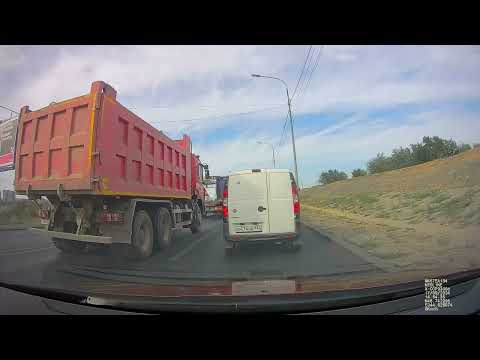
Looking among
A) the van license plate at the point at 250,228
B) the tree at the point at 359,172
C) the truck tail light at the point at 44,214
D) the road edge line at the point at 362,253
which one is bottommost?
the road edge line at the point at 362,253

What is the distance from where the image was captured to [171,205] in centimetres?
1045

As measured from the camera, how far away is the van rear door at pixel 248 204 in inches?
326

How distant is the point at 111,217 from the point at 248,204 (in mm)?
2944

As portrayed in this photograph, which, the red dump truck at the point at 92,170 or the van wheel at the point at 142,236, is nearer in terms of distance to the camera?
the red dump truck at the point at 92,170

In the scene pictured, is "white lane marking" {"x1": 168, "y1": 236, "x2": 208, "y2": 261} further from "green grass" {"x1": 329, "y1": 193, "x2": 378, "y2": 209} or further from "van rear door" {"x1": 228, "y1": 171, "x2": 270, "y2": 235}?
"green grass" {"x1": 329, "y1": 193, "x2": 378, "y2": 209}

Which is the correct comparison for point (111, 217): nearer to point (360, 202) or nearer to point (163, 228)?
point (163, 228)

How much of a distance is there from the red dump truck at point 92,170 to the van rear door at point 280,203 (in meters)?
2.84

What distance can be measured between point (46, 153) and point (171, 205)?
3952 mm

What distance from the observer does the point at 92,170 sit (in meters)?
6.41

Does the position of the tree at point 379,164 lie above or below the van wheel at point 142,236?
above

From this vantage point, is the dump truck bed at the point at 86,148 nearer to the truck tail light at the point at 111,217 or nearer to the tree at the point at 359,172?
the truck tail light at the point at 111,217

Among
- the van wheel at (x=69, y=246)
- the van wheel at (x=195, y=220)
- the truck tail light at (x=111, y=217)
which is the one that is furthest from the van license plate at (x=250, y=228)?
the van wheel at (x=195, y=220)
